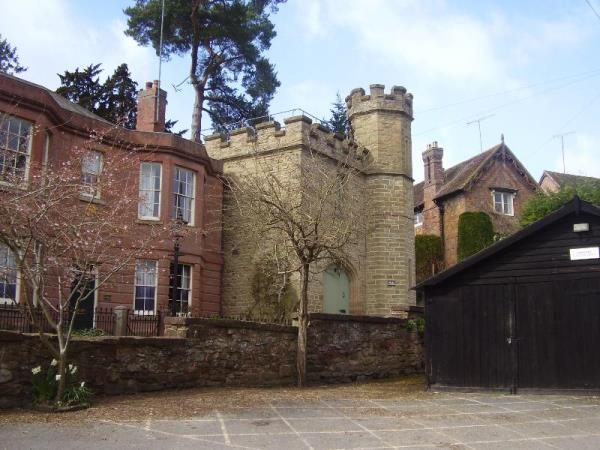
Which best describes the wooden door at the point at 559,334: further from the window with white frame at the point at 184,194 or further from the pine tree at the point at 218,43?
the pine tree at the point at 218,43

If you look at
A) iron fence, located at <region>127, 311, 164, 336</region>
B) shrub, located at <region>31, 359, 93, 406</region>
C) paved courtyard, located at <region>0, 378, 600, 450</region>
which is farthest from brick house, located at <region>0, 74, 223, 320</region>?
paved courtyard, located at <region>0, 378, 600, 450</region>

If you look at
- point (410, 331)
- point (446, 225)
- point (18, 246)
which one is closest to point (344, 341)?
point (410, 331)

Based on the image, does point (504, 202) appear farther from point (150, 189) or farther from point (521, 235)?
point (521, 235)

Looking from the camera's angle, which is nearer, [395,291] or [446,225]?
[395,291]

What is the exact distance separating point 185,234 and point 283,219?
6040mm

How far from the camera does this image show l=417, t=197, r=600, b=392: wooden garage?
40.8ft

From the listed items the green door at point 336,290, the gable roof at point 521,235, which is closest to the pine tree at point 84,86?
the green door at point 336,290

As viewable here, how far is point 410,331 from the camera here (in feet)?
61.9

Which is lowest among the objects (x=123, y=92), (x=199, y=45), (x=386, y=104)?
(x=386, y=104)

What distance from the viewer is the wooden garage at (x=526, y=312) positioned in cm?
1242

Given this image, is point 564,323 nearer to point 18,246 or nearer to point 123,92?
point 18,246

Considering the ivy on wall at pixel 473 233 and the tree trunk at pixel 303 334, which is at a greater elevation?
the ivy on wall at pixel 473 233

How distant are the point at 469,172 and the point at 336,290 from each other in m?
14.2

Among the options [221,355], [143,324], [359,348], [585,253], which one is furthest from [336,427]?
[143,324]
